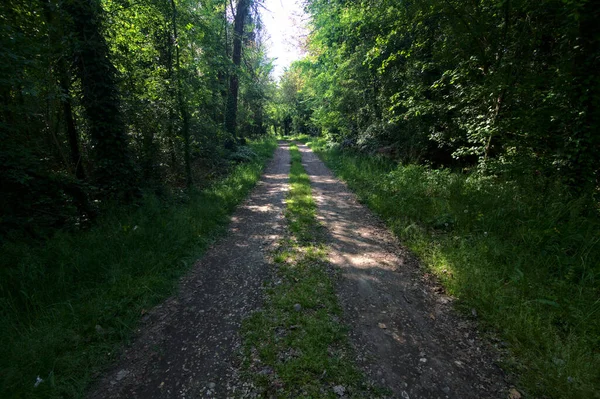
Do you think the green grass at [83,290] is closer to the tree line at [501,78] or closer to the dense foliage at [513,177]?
the dense foliage at [513,177]

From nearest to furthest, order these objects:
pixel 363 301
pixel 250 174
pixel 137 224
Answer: pixel 363 301 < pixel 137 224 < pixel 250 174

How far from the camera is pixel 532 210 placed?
4789mm

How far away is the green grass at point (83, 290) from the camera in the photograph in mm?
2580

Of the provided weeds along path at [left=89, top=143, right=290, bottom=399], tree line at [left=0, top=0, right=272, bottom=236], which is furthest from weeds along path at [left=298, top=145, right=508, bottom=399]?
tree line at [left=0, top=0, right=272, bottom=236]

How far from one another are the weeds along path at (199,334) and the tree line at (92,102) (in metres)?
3.09

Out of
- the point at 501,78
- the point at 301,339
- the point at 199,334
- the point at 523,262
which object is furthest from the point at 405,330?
the point at 501,78

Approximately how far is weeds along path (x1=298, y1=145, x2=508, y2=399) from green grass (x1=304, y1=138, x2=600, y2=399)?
27 cm

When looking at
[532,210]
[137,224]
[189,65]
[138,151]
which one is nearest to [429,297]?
[532,210]

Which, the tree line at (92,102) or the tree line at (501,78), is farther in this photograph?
the tree line at (501,78)

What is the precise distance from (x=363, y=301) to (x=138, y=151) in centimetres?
766

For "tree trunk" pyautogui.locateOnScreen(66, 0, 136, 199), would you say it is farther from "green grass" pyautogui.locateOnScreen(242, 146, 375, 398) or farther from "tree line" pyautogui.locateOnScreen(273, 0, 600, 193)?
"tree line" pyautogui.locateOnScreen(273, 0, 600, 193)

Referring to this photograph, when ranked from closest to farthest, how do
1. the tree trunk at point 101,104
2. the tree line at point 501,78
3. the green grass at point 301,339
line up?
the green grass at point 301,339 < the tree line at point 501,78 < the tree trunk at point 101,104

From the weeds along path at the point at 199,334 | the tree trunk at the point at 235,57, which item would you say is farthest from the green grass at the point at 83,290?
the tree trunk at the point at 235,57

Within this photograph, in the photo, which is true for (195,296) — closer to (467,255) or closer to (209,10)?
(467,255)
